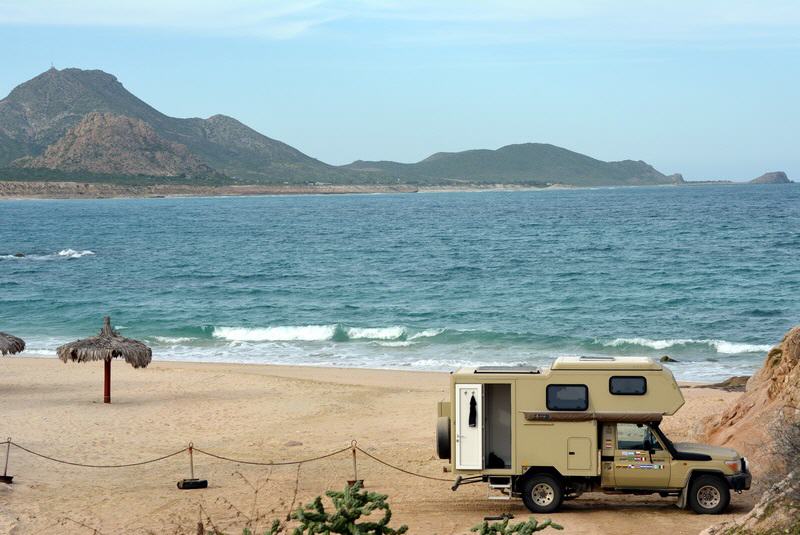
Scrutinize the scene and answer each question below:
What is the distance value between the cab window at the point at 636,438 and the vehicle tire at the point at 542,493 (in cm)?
103

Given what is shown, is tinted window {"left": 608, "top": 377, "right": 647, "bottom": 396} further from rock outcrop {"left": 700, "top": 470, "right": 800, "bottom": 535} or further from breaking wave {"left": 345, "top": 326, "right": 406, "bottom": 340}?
breaking wave {"left": 345, "top": 326, "right": 406, "bottom": 340}

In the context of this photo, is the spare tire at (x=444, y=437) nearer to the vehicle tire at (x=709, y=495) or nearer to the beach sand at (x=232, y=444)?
the beach sand at (x=232, y=444)

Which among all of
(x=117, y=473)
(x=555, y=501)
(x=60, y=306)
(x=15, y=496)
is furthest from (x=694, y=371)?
(x=60, y=306)

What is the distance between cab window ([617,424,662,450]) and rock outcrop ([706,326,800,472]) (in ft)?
5.73

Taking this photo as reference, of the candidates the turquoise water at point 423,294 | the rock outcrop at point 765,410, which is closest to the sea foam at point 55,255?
the turquoise water at point 423,294

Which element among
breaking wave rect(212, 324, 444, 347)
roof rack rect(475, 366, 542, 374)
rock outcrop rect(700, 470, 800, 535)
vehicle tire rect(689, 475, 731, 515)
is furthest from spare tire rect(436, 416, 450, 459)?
breaking wave rect(212, 324, 444, 347)

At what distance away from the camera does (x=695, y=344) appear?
32.2 m

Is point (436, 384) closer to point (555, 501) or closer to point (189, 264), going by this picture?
point (555, 501)

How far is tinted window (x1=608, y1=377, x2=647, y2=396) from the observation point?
13.9 m

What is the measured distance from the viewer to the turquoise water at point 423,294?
33.1 meters

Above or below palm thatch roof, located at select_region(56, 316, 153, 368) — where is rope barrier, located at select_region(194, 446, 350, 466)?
below

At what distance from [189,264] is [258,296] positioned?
16.6 meters

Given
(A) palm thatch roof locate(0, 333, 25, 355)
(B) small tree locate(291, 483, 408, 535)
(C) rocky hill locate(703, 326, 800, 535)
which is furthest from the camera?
(A) palm thatch roof locate(0, 333, 25, 355)

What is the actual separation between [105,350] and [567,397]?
1153 centimetres
